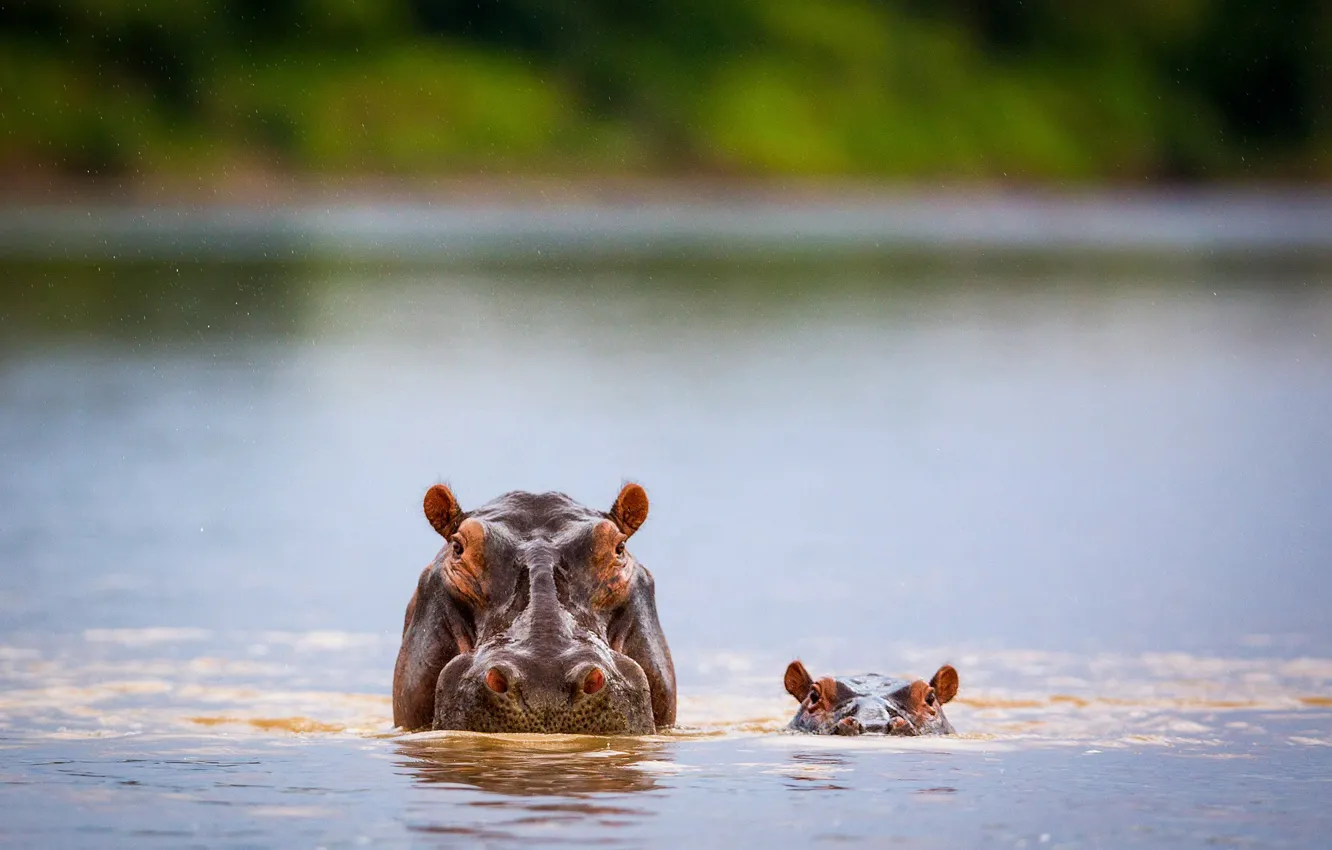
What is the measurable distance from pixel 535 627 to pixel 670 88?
108 meters

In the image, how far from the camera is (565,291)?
54.5 m

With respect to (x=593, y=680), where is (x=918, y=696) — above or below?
above

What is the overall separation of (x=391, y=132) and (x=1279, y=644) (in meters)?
88.4

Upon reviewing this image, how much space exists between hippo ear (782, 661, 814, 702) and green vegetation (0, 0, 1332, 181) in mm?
84799

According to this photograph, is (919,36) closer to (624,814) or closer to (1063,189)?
(1063,189)

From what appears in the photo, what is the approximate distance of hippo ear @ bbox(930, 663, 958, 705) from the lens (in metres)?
9.77

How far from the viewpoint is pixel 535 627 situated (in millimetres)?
8094

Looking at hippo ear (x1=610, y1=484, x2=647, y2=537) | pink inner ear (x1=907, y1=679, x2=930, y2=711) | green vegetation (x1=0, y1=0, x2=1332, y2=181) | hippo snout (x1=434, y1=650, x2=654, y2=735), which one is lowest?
hippo snout (x1=434, y1=650, x2=654, y2=735)

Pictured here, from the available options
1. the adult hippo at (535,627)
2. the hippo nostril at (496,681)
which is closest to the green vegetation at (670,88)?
the adult hippo at (535,627)

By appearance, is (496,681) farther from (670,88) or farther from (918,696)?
(670,88)

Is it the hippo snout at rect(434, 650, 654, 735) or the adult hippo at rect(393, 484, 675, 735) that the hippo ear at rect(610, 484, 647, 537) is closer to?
the adult hippo at rect(393, 484, 675, 735)

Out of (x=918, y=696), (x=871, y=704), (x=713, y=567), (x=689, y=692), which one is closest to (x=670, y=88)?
(x=713, y=567)

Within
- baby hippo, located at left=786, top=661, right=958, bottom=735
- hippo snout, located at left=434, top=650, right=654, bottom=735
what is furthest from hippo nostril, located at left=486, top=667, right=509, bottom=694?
baby hippo, located at left=786, top=661, right=958, bottom=735

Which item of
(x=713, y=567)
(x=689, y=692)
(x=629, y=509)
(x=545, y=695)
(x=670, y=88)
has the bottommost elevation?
(x=545, y=695)
